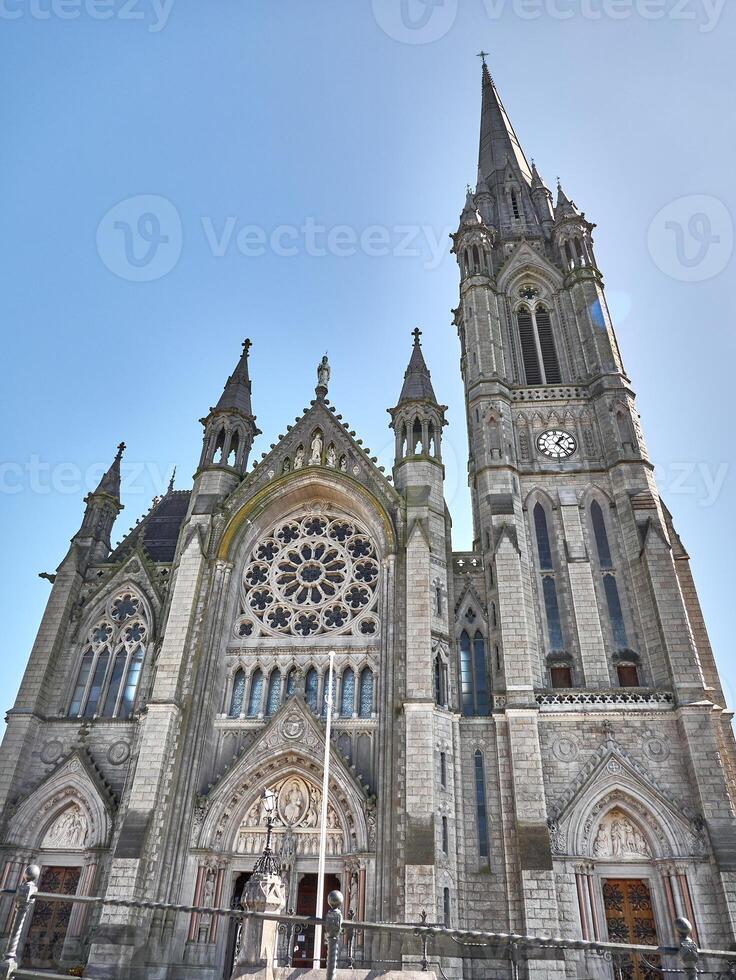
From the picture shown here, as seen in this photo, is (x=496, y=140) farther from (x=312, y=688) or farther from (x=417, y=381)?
(x=312, y=688)

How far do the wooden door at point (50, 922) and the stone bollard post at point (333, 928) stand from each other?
1495cm

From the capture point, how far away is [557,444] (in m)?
26.5

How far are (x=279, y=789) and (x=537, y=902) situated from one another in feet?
24.8

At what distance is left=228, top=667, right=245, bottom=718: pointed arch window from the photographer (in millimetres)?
21312

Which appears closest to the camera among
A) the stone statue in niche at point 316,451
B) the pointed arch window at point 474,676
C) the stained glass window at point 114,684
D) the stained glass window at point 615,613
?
the pointed arch window at point 474,676

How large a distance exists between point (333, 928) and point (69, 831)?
57.6 feet

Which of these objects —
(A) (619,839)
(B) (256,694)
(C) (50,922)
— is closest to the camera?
(A) (619,839)

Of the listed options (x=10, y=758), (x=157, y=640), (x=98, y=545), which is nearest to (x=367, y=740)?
(x=157, y=640)

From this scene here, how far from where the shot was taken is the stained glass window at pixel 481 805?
60.2 feet

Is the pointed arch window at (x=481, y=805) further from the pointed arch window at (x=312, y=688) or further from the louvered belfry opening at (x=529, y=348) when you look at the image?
the louvered belfry opening at (x=529, y=348)

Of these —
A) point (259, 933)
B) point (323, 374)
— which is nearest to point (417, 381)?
point (323, 374)

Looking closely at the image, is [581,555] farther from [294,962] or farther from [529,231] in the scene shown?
[529,231]

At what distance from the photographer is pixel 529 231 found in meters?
35.0

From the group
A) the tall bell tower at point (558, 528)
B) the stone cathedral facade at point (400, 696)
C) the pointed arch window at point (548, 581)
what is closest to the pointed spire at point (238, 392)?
the stone cathedral facade at point (400, 696)
